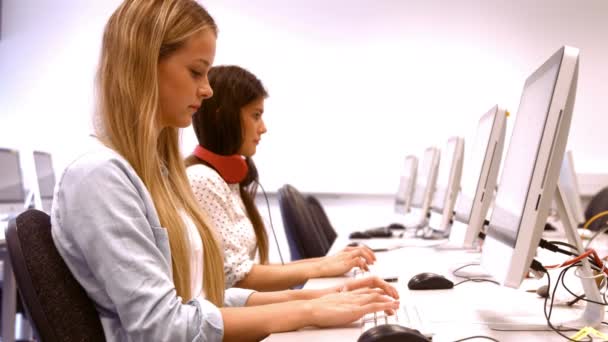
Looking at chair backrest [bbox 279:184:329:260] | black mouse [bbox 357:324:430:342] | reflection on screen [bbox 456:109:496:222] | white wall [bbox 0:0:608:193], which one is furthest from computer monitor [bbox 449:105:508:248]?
white wall [bbox 0:0:608:193]

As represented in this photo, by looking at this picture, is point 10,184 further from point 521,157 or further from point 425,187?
point 521,157

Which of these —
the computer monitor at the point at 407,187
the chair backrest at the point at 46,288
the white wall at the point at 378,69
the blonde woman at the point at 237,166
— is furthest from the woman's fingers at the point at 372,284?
the white wall at the point at 378,69

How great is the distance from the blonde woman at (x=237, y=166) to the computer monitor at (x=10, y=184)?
6.54 ft

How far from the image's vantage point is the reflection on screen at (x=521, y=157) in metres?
0.92

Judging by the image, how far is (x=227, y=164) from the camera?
1609mm

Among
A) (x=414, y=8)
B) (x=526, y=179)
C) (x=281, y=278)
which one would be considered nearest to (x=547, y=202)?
(x=526, y=179)

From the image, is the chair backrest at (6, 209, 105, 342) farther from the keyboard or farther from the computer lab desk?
the keyboard

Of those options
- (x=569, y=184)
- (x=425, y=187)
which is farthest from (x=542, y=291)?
(x=569, y=184)

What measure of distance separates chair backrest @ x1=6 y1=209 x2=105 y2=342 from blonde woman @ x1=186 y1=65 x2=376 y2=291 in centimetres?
73

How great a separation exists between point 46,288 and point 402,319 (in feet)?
1.86

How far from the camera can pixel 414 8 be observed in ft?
14.9

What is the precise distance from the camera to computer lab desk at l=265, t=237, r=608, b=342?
2.93ft

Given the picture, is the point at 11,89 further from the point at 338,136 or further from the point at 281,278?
the point at 281,278

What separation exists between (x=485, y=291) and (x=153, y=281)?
842mm
